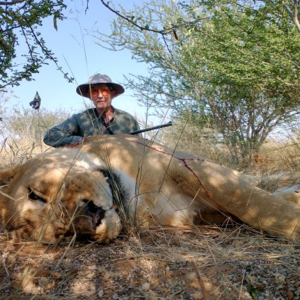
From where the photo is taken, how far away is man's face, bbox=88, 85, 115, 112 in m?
5.34

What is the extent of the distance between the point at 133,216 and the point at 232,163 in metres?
4.08

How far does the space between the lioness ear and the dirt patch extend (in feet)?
2.21

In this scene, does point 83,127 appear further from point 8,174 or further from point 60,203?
point 60,203

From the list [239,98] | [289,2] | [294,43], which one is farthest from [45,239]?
[239,98]

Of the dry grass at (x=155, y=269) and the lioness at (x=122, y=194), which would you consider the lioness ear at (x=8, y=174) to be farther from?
the dry grass at (x=155, y=269)

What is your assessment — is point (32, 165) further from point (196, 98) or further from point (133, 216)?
point (196, 98)

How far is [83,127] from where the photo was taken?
508cm

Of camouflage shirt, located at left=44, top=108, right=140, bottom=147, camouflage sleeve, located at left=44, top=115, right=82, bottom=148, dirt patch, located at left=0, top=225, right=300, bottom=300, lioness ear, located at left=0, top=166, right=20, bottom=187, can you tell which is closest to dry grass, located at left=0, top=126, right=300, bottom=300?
dirt patch, located at left=0, top=225, right=300, bottom=300

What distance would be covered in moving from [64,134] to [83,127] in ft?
1.27

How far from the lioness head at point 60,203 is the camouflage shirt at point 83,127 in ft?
4.89

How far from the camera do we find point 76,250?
8.44 feet

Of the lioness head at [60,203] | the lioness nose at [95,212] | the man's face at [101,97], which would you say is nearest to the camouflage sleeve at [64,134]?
the man's face at [101,97]

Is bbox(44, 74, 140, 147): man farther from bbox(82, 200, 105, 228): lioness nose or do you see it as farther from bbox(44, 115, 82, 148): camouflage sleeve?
bbox(82, 200, 105, 228): lioness nose

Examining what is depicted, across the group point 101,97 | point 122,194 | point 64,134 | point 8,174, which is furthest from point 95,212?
point 101,97
